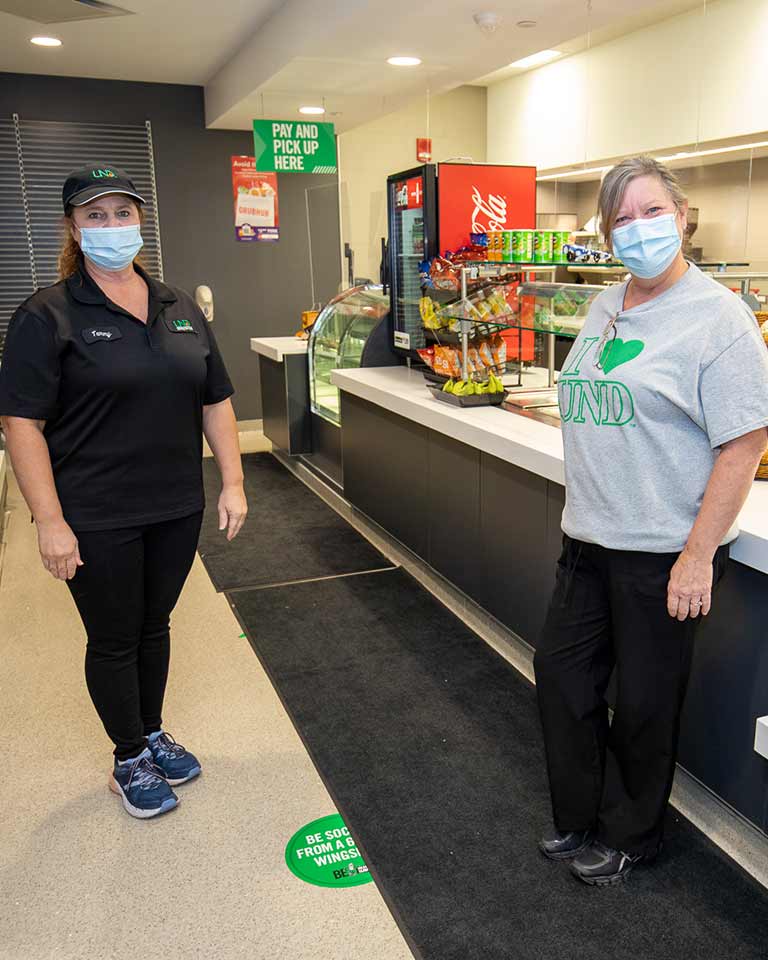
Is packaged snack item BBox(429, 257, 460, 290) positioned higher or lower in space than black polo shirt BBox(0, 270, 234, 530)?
higher

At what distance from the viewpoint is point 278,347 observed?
19.7 feet

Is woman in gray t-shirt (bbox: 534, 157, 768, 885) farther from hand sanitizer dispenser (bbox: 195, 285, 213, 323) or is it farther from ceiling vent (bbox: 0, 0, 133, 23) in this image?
hand sanitizer dispenser (bbox: 195, 285, 213, 323)

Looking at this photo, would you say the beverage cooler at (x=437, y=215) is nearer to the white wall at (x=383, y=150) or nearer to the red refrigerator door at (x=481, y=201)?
the red refrigerator door at (x=481, y=201)

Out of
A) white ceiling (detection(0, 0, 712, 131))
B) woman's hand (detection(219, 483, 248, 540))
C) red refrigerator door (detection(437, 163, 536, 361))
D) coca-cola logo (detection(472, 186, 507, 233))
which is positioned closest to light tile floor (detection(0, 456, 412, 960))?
woman's hand (detection(219, 483, 248, 540))

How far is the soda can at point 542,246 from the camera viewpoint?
322 centimetres

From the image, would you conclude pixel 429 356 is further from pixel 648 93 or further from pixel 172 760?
pixel 648 93

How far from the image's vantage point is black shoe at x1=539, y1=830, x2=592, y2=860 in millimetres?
2105

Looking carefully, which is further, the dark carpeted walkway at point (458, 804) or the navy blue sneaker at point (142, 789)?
the navy blue sneaker at point (142, 789)

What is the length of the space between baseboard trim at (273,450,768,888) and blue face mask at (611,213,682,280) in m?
1.39

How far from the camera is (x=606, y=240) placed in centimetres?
185

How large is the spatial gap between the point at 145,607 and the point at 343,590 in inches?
65.3

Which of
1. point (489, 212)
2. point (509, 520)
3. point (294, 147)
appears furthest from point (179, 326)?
point (294, 147)

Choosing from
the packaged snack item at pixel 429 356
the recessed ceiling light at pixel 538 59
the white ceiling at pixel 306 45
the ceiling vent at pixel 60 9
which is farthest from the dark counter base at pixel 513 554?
the recessed ceiling light at pixel 538 59

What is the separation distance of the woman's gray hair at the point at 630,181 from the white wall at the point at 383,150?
5.38 metres
